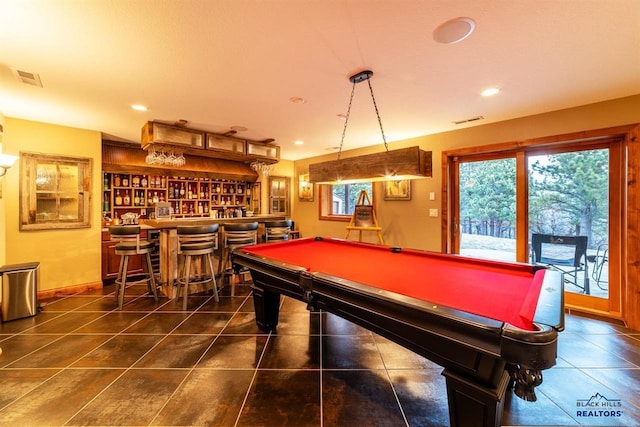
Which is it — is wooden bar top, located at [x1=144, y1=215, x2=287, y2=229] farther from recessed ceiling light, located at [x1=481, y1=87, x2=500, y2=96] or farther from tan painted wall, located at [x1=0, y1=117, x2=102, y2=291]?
recessed ceiling light, located at [x1=481, y1=87, x2=500, y2=96]

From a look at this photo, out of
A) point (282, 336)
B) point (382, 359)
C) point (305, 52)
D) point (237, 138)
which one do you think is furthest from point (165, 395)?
point (237, 138)

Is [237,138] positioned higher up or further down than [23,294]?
higher up

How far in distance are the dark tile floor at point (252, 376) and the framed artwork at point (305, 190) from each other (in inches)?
146

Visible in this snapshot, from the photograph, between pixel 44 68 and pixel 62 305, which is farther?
pixel 62 305

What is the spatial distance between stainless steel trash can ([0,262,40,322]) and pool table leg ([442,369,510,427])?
440 cm

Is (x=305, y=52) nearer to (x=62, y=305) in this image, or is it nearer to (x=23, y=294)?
(x=23, y=294)

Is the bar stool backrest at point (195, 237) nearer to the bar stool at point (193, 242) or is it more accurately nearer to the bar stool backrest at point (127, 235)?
the bar stool at point (193, 242)

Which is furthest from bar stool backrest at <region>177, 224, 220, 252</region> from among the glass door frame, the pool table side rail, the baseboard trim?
the glass door frame

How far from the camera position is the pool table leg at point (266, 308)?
270cm

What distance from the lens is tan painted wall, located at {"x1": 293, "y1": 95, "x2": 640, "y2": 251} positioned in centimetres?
296

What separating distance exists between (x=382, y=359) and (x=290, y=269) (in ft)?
3.89

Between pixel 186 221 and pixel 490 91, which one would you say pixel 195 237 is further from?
pixel 490 91

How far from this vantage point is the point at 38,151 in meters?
3.68
